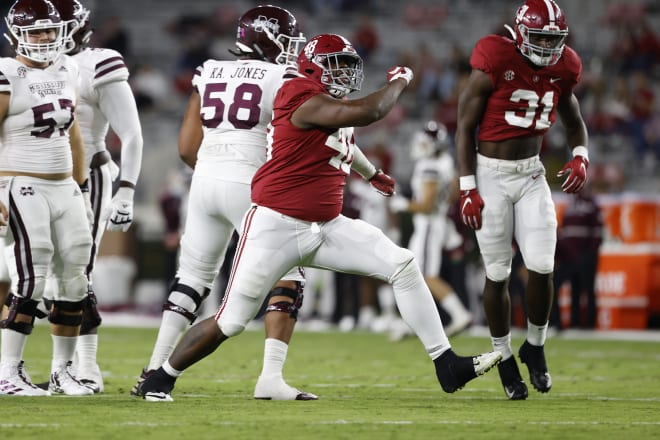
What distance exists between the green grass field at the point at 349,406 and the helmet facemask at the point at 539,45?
170 centimetres

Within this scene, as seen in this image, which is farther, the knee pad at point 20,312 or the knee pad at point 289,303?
the knee pad at point 289,303

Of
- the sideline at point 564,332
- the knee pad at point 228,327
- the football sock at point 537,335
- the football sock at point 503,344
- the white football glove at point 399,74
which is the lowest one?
the sideline at point 564,332

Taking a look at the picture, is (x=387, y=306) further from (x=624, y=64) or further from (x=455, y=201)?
(x=624, y=64)

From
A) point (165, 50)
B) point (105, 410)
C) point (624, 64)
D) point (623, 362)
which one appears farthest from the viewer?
point (165, 50)

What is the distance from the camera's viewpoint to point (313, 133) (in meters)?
5.45

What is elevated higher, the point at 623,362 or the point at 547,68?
the point at 547,68

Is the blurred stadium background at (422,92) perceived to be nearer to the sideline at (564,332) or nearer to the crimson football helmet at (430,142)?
the sideline at (564,332)

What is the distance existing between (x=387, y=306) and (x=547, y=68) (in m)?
7.76

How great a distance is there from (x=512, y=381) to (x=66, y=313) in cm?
224

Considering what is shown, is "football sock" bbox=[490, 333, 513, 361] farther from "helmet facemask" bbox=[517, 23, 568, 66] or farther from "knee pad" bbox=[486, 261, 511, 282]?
"helmet facemask" bbox=[517, 23, 568, 66]

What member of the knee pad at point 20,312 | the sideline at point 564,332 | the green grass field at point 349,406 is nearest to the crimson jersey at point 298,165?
the green grass field at point 349,406

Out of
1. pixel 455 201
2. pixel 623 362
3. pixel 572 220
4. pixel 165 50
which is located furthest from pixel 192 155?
pixel 165 50

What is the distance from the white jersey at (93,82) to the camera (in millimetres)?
6324

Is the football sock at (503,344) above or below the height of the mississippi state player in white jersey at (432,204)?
above
